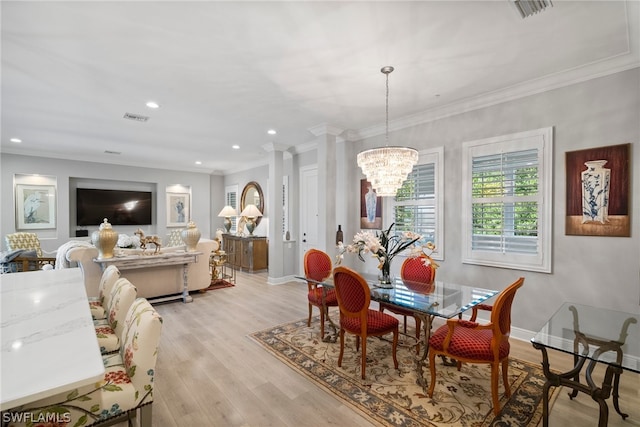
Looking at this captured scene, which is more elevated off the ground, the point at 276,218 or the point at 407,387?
the point at 276,218

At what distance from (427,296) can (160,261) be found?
387 centimetres

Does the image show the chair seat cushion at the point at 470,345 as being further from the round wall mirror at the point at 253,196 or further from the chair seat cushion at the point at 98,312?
the round wall mirror at the point at 253,196

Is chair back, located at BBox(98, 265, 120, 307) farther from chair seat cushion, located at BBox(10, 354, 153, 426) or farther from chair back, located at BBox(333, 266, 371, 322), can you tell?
chair back, located at BBox(333, 266, 371, 322)

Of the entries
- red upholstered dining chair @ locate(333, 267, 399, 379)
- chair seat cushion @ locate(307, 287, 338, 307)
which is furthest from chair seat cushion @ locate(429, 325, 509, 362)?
chair seat cushion @ locate(307, 287, 338, 307)

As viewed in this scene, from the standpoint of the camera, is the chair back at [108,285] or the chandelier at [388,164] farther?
the chandelier at [388,164]

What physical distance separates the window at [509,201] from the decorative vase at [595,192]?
11.2 inches

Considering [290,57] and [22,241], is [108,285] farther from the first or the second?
[22,241]

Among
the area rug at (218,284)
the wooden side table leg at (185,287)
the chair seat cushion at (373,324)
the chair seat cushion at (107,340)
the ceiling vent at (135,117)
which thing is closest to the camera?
the chair seat cushion at (107,340)

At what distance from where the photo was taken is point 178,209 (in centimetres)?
851

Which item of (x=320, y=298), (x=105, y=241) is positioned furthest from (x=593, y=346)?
(x=105, y=241)

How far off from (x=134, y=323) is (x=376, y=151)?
2526 mm

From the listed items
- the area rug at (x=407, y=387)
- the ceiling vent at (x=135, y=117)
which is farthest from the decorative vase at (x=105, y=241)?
the area rug at (x=407, y=387)

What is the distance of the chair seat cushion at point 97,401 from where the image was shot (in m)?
1.25

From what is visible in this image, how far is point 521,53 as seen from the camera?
8.64 ft
